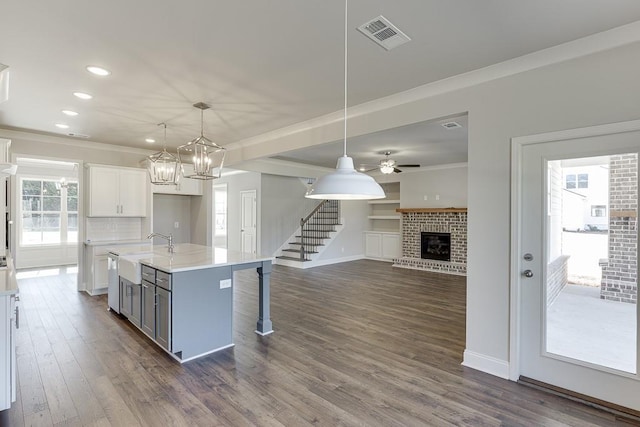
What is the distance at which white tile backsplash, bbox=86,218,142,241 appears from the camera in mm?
5879

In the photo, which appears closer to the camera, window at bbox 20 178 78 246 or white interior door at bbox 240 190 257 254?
window at bbox 20 178 78 246

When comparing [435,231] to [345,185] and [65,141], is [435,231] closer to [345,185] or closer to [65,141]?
[345,185]

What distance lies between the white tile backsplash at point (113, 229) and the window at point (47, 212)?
141 inches

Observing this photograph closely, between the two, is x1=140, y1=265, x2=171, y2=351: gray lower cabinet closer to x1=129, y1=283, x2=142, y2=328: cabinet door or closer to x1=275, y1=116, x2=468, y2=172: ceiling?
x1=129, y1=283, x2=142, y2=328: cabinet door

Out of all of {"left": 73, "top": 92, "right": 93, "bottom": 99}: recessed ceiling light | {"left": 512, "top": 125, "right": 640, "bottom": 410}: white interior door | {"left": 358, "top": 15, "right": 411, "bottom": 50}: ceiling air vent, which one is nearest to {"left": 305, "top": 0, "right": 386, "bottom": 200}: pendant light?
{"left": 358, "top": 15, "right": 411, "bottom": 50}: ceiling air vent

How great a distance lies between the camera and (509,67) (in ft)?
9.05

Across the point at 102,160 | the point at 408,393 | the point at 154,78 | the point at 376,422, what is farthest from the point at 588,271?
the point at 102,160

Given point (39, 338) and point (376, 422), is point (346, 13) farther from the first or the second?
point (39, 338)

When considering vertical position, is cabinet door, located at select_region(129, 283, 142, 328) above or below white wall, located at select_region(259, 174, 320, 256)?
below

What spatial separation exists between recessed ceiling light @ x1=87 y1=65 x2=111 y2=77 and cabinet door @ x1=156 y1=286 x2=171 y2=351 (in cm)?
208

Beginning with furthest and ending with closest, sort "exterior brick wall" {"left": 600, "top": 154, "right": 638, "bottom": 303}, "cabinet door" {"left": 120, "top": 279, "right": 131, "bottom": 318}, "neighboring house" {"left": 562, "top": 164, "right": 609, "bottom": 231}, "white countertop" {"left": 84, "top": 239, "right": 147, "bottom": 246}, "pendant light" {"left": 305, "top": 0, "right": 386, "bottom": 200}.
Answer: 1. "white countertop" {"left": 84, "top": 239, "right": 147, "bottom": 246}
2. "cabinet door" {"left": 120, "top": 279, "right": 131, "bottom": 318}
3. "neighboring house" {"left": 562, "top": 164, "right": 609, "bottom": 231}
4. "exterior brick wall" {"left": 600, "top": 154, "right": 638, "bottom": 303}
5. "pendant light" {"left": 305, "top": 0, "right": 386, "bottom": 200}

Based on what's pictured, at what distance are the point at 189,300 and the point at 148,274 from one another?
65 cm

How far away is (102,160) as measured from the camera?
6012 mm

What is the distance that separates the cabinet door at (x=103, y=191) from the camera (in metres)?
5.60
